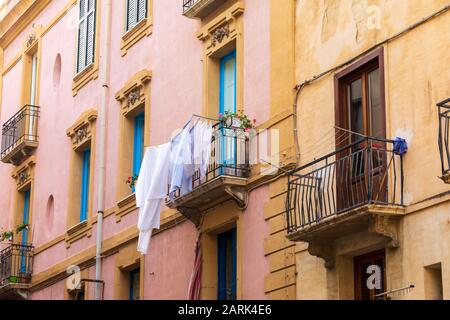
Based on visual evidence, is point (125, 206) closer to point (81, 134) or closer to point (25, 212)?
point (81, 134)

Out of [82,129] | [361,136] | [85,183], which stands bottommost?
[361,136]

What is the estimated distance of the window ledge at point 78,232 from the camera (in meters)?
27.0

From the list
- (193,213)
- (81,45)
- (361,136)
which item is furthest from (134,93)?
(361,136)

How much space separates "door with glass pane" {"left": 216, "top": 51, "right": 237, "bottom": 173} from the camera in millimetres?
20922

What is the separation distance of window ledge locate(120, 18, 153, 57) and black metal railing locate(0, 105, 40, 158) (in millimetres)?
5288

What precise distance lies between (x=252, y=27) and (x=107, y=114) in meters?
6.37

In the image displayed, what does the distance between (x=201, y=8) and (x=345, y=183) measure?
604cm

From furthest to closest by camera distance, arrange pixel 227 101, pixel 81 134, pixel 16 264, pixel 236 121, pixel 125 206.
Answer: pixel 16 264, pixel 81 134, pixel 125 206, pixel 227 101, pixel 236 121

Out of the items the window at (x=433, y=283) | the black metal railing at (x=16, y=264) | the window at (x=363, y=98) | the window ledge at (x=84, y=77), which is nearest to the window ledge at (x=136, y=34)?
the window ledge at (x=84, y=77)

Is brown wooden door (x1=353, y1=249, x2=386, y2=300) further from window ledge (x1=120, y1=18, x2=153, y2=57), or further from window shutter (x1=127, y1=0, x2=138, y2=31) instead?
window shutter (x1=127, y1=0, x2=138, y2=31)

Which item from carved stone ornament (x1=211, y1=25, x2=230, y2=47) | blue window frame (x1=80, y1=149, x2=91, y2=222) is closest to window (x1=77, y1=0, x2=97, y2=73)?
blue window frame (x1=80, y1=149, x2=91, y2=222)

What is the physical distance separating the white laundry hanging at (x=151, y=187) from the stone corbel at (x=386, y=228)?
5765mm

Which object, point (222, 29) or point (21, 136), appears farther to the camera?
point (21, 136)

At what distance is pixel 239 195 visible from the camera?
68.3ft
